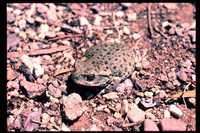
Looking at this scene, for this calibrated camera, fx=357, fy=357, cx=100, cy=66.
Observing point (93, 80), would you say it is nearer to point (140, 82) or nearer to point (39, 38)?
point (140, 82)

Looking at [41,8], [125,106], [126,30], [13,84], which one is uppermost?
[41,8]

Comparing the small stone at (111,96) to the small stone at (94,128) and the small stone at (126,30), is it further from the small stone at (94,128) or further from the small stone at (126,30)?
the small stone at (126,30)

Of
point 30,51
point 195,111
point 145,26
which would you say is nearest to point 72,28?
point 30,51

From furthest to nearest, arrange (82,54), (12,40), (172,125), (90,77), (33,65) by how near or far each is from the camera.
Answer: (12,40)
(82,54)
(33,65)
(90,77)
(172,125)

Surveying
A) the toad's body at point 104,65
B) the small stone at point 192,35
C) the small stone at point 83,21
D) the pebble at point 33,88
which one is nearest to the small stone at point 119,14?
the small stone at point 83,21

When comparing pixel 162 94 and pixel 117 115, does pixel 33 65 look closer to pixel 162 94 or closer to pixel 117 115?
pixel 117 115

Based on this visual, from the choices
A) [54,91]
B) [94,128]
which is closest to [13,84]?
[54,91]

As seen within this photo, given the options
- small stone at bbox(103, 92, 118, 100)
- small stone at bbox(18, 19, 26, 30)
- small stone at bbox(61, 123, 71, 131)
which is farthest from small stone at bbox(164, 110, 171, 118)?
small stone at bbox(18, 19, 26, 30)
